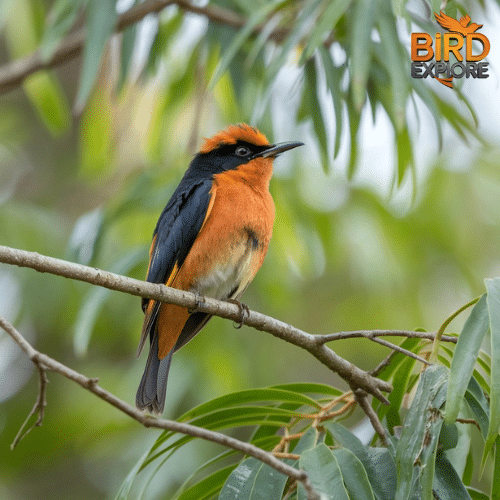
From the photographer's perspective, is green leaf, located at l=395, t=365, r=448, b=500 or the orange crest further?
the orange crest

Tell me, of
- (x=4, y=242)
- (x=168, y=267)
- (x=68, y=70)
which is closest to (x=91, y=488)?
(x=4, y=242)

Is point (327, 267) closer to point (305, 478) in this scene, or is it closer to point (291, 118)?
point (291, 118)

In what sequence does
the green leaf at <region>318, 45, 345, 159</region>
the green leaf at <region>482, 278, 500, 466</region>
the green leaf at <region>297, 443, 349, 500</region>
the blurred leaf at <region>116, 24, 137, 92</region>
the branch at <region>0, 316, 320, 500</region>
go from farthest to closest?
the blurred leaf at <region>116, 24, 137, 92</region> < the green leaf at <region>318, 45, 345, 159</region> < the green leaf at <region>297, 443, 349, 500</region> < the green leaf at <region>482, 278, 500, 466</region> < the branch at <region>0, 316, 320, 500</region>

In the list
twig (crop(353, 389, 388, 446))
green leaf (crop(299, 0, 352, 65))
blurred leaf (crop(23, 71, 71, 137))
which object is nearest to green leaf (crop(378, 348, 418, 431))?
twig (crop(353, 389, 388, 446))

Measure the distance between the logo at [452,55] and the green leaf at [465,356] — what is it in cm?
206

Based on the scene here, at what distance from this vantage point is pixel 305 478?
167 centimetres

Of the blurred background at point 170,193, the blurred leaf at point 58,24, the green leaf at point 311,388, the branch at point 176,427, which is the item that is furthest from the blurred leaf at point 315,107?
the branch at point 176,427

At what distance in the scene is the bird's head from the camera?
416 centimetres

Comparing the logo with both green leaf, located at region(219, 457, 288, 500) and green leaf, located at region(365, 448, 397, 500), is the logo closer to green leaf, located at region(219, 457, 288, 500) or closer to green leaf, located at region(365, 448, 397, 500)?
green leaf, located at region(365, 448, 397, 500)

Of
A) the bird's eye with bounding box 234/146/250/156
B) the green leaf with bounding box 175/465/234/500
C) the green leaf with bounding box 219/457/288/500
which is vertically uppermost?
the bird's eye with bounding box 234/146/250/156

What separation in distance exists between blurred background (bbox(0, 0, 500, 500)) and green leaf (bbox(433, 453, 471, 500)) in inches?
70.7

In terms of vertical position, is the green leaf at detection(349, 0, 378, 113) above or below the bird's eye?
above

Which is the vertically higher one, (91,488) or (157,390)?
(157,390)

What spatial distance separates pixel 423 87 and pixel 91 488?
22.7 ft
